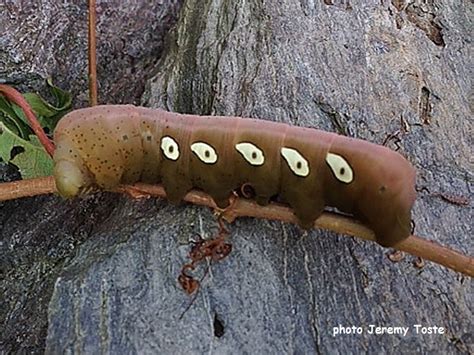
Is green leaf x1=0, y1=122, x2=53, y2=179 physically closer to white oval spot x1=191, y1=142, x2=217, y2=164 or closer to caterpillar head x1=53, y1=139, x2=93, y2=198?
caterpillar head x1=53, y1=139, x2=93, y2=198

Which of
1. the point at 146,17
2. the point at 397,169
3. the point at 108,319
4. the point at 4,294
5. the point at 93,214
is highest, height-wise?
the point at 397,169

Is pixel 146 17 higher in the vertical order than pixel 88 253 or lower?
higher

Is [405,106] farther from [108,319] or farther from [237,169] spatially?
[108,319]

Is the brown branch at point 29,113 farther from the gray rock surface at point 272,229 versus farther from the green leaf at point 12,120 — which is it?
the gray rock surface at point 272,229

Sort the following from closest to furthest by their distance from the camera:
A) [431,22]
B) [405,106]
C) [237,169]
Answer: [237,169]
[405,106]
[431,22]

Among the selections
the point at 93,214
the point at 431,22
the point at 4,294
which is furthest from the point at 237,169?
the point at 431,22

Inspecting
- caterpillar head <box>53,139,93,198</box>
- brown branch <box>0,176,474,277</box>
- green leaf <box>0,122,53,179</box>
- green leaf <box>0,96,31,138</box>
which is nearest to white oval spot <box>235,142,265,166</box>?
brown branch <box>0,176,474,277</box>

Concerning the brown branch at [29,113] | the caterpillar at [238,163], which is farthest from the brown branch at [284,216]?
the brown branch at [29,113]
